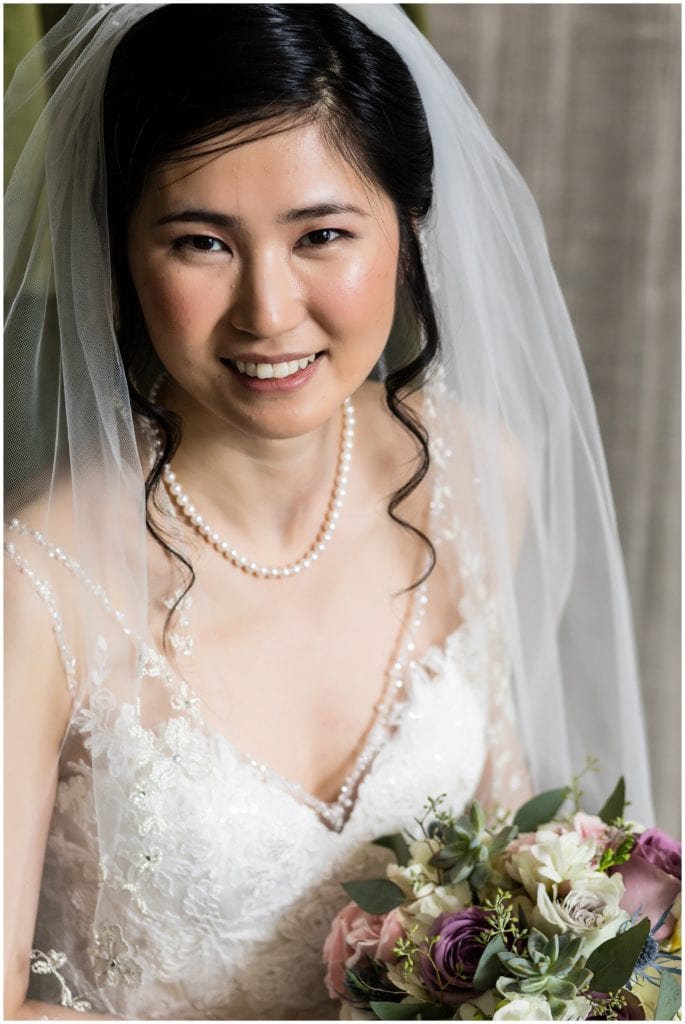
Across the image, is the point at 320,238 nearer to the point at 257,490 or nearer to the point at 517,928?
the point at 257,490

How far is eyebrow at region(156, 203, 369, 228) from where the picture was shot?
3.72ft

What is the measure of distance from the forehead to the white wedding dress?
46cm

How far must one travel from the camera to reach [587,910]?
1075mm

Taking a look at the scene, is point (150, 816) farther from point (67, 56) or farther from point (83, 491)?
point (67, 56)

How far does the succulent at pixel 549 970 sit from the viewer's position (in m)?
1.02

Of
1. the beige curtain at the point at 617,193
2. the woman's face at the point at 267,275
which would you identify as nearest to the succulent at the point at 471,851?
the woman's face at the point at 267,275

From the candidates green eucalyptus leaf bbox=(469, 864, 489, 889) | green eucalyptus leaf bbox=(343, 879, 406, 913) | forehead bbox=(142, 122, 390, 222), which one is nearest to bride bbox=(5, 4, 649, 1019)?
forehead bbox=(142, 122, 390, 222)

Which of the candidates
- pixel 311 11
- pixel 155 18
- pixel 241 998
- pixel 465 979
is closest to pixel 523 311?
pixel 311 11

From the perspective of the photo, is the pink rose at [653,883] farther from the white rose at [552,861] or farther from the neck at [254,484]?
the neck at [254,484]

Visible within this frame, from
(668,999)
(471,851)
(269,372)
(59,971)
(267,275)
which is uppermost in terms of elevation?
(267,275)

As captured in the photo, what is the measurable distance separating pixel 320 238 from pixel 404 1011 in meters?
0.87

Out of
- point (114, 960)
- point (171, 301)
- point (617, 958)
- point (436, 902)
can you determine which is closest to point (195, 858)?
point (114, 960)

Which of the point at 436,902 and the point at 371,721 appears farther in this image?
the point at 371,721

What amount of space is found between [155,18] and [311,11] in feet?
0.58
